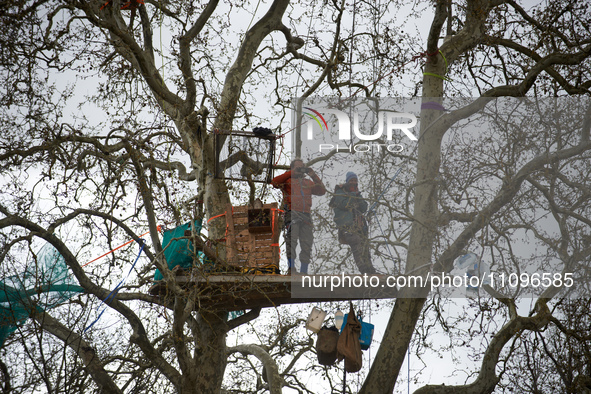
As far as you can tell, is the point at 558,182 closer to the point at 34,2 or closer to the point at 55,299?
the point at 55,299

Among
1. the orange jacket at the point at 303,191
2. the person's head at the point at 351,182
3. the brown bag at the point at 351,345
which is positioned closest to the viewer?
the brown bag at the point at 351,345

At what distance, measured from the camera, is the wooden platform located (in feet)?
22.5

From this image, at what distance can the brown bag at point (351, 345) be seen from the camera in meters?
6.97

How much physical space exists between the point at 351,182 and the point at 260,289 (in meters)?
1.72

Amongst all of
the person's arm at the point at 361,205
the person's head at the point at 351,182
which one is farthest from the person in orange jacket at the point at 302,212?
the person's arm at the point at 361,205

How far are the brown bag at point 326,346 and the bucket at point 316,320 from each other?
0.06 metres

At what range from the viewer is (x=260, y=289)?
7113 millimetres

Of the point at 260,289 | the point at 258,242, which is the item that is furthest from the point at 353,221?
the point at 260,289

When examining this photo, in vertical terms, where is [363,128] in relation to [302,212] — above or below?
above

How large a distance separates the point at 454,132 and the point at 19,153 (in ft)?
17.6

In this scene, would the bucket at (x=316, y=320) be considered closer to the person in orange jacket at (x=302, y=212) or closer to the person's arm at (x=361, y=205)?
the person in orange jacket at (x=302, y=212)

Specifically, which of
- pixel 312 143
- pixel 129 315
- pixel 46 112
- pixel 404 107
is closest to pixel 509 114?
pixel 404 107

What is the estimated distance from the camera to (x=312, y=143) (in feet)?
30.3

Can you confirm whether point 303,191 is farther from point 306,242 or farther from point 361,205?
point 361,205
